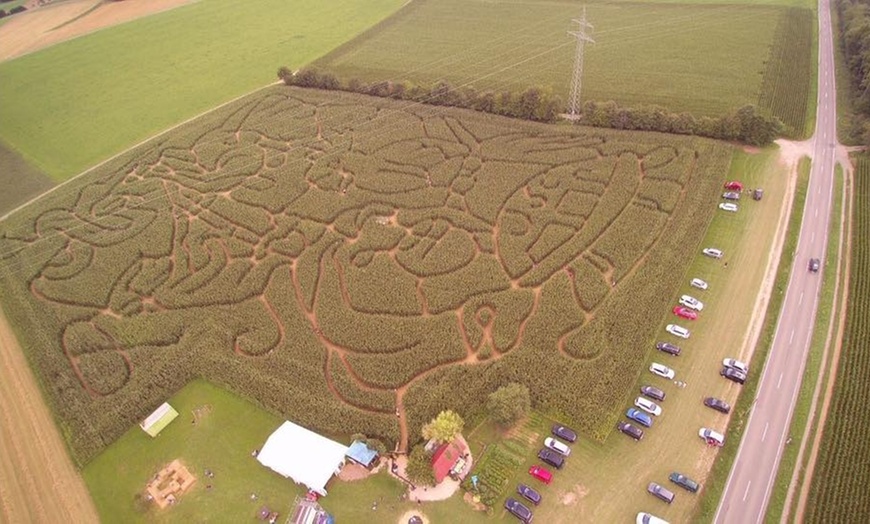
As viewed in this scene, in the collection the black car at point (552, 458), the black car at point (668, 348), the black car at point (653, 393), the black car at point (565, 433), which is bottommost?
the black car at point (552, 458)

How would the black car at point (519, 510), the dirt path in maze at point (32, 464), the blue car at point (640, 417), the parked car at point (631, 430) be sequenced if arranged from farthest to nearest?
the blue car at point (640, 417) → the parked car at point (631, 430) → the dirt path in maze at point (32, 464) → the black car at point (519, 510)

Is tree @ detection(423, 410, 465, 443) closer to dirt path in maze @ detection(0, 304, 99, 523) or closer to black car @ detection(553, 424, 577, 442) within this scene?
black car @ detection(553, 424, 577, 442)

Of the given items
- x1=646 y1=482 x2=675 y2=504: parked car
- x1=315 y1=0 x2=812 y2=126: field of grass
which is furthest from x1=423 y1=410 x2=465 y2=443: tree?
x1=315 y1=0 x2=812 y2=126: field of grass

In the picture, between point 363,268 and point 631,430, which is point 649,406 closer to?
point 631,430

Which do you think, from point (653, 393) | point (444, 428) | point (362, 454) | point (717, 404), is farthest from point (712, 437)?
point (362, 454)

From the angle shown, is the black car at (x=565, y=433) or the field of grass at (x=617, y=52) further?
the field of grass at (x=617, y=52)

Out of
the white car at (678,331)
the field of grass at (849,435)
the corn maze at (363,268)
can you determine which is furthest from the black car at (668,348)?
the field of grass at (849,435)

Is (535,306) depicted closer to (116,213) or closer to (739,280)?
(739,280)

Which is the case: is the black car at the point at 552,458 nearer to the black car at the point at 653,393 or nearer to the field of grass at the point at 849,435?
the black car at the point at 653,393
